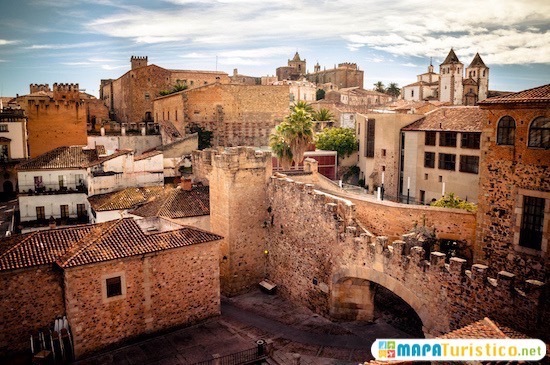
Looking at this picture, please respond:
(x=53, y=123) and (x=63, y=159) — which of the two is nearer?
(x=63, y=159)

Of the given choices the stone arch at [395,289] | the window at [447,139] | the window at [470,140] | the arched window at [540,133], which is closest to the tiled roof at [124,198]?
the stone arch at [395,289]

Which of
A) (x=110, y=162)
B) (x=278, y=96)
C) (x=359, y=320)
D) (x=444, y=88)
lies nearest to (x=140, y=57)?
(x=278, y=96)

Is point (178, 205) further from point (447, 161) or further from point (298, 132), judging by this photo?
point (447, 161)

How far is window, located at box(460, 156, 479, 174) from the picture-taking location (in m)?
29.9

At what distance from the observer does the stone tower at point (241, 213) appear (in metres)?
24.0

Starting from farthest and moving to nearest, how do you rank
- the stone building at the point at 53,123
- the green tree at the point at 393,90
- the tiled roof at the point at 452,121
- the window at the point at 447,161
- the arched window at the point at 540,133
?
the green tree at the point at 393,90 < the stone building at the point at 53,123 < the window at the point at 447,161 < the tiled roof at the point at 452,121 < the arched window at the point at 540,133

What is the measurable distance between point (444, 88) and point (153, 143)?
161 feet

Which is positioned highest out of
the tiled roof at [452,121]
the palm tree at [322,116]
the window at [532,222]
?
the palm tree at [322,116]

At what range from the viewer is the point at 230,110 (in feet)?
171

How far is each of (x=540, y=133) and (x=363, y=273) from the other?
26.6ft

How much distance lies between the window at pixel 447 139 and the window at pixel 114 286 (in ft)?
77.8

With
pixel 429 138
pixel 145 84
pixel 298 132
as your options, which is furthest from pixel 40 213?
pixel 145 84

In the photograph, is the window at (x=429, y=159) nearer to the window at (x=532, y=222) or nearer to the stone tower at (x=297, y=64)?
the window at (x=532, y=222)

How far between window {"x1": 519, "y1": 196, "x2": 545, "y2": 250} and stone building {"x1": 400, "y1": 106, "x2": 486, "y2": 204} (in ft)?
46.4
